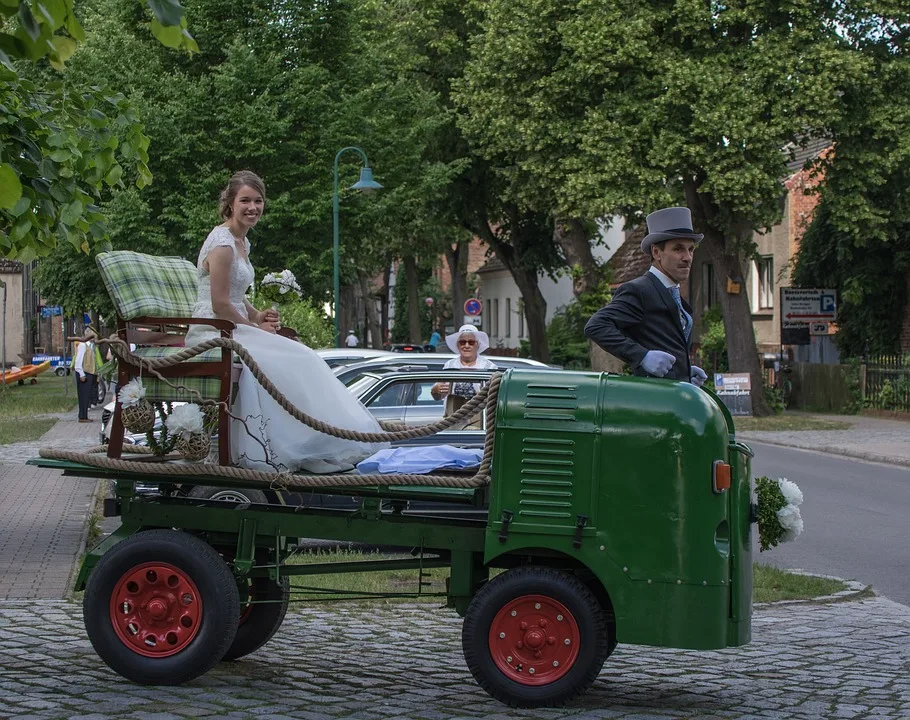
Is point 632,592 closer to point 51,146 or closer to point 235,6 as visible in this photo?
point 51,146

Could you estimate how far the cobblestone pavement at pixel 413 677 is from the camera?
6.02m

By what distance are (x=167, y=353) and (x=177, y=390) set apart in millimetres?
248

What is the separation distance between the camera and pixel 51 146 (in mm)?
7977

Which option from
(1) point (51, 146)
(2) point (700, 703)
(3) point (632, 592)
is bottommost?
(2) point (700, 703)

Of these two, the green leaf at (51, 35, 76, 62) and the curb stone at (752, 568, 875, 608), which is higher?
the green leaf at (51, 35, 76, 62)

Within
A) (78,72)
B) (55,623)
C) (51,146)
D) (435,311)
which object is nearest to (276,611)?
(55,623)

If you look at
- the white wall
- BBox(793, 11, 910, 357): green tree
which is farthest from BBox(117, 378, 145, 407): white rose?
the white wall

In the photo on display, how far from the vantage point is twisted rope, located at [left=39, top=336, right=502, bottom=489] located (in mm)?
6223

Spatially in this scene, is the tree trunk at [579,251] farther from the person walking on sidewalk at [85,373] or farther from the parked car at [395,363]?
the parked car at [395,363]

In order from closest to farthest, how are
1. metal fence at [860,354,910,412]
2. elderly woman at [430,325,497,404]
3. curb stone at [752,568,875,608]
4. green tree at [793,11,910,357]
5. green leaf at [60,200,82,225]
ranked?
green leaf at [60,200,82,225]
curb stone at [752,568,875,608]
elderly woman at [430,325,497,404]
green tree at [793,11,910,357]
metal fence at [860,354,910,412]

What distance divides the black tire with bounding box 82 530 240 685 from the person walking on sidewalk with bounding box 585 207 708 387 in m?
2.10

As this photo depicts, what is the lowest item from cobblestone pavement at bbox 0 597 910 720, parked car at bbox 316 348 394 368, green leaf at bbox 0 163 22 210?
cobblestone pavement at bbox 0 597 910 720

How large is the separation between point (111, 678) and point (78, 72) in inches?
1087

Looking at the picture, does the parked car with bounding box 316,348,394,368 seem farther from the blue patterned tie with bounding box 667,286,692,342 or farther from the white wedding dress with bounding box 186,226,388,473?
the blue patterned tie with bounding box 667,286,692,342
